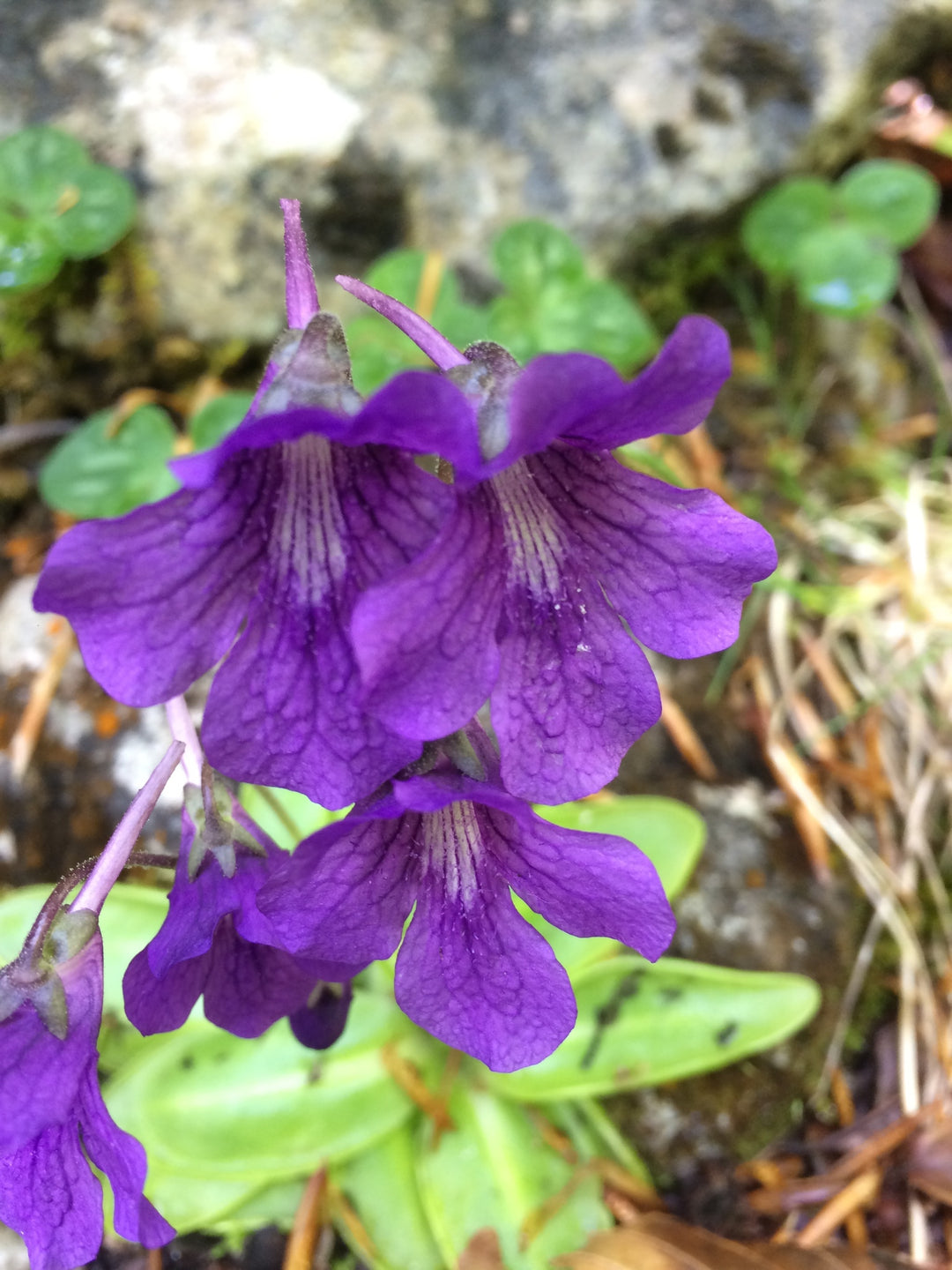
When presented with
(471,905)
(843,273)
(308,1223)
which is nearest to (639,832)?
(471,905)

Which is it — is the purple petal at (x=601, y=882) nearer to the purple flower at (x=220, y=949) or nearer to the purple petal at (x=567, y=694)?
the purple petal at (x=567, y=694)

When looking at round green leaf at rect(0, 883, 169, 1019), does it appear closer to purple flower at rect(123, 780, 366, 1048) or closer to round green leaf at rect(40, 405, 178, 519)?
purple flower at rect(123, 780, 366, 1048)

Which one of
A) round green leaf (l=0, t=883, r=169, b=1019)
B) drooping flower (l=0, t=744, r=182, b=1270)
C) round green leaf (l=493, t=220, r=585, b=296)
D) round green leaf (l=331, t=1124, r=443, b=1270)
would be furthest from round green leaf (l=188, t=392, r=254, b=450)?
round green leaf (l=331, t=1124, r=443, b=1270)

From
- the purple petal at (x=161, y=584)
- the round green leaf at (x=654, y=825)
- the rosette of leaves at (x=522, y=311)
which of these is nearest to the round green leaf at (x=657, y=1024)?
the round green leaf at (x=654, y=825)

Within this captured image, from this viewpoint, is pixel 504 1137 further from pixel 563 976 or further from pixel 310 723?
pixel 310 723

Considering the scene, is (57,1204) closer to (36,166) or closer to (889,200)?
(36,166)

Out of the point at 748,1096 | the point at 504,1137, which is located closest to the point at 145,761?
the point at 504,1137
